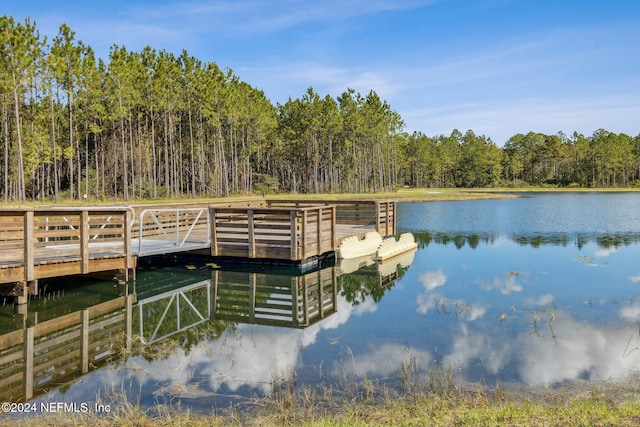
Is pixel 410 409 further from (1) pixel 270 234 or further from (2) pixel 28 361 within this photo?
(1) pixel 270 234

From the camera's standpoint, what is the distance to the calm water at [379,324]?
659cm

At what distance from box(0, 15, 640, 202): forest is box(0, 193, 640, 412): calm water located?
28683 mm

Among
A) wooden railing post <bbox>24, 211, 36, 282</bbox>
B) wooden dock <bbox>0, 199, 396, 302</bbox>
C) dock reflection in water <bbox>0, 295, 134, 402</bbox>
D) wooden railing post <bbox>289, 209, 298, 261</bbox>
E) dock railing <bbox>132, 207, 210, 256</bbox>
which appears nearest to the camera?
dock reflection in water <bbox>0, 295, 134, 402</bbox>

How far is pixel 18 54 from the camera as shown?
3356 centimetres

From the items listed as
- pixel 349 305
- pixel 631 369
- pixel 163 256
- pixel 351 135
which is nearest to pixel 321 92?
pixel 351 135

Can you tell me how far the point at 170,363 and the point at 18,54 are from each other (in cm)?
3424

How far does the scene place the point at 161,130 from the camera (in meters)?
53.9

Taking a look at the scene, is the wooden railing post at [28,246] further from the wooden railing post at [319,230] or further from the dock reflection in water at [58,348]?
the wooden railing post at [319,230]

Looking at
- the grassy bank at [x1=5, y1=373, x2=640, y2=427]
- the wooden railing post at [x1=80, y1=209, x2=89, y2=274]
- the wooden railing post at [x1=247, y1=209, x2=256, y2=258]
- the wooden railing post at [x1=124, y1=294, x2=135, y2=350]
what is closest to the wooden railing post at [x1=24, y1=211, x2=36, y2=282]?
the wooden railing post at [x1=80, y1=209, x2=89, y2=274]

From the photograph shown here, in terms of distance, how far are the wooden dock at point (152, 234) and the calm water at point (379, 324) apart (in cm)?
81

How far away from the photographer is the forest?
128 ft

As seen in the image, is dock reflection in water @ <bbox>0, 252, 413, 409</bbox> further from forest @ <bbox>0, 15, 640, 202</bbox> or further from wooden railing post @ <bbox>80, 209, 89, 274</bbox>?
forest @ <bbox>0, 15, 640, 202</bbox>

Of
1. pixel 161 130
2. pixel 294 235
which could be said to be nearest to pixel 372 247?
pixel 294 235

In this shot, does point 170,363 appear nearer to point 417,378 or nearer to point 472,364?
point 417,378
